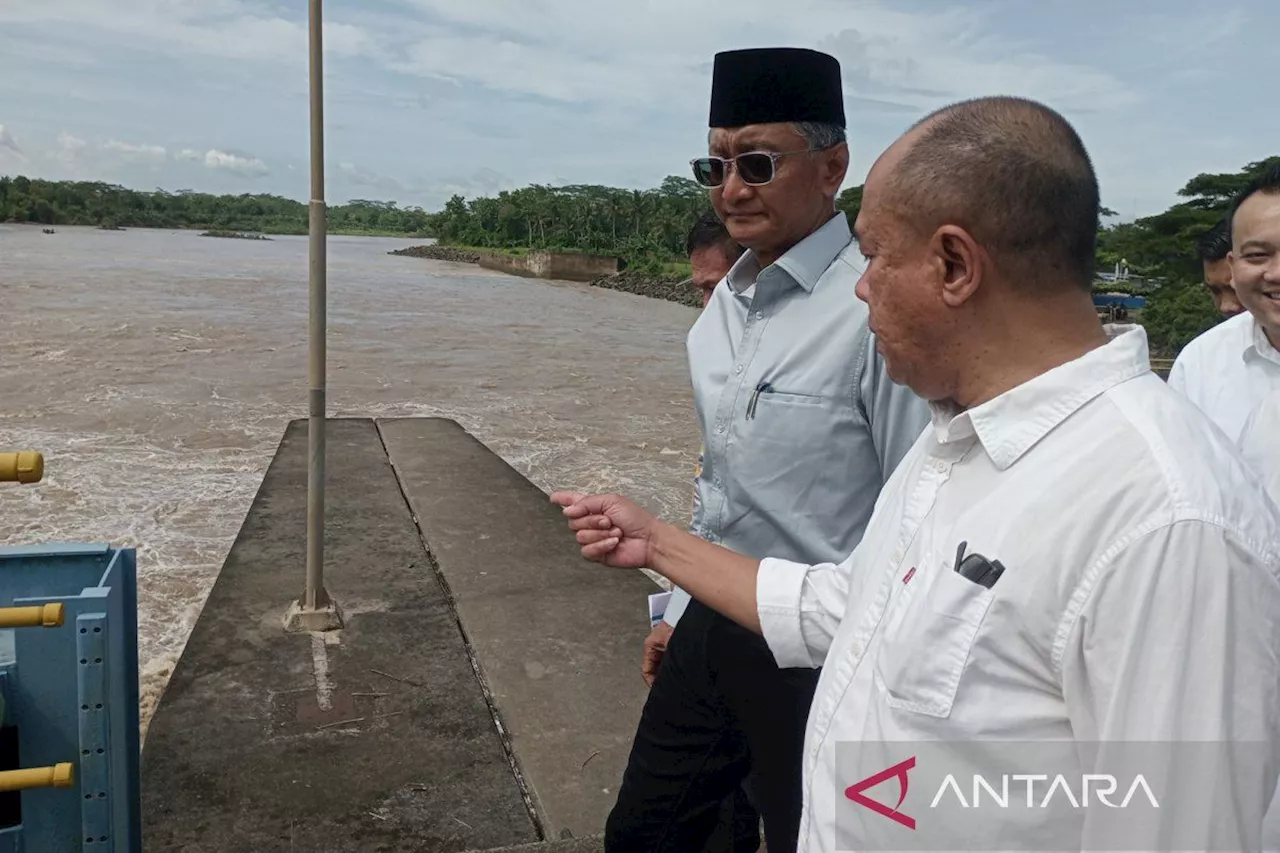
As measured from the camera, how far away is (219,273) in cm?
4547

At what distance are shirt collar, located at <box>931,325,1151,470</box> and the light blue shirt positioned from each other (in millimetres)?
668

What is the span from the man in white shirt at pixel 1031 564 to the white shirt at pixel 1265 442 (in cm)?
106

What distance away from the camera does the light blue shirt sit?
181 cm

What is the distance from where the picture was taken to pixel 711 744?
1.99 metres

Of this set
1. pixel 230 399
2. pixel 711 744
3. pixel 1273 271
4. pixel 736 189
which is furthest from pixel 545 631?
pixel 230 399

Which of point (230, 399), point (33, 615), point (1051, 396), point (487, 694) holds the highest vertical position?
point (1051, 396)

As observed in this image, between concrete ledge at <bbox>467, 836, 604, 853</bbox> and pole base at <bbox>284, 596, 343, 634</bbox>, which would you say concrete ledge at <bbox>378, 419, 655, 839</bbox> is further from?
pole base at <bbox>284, 596, 343, 634</bbox>

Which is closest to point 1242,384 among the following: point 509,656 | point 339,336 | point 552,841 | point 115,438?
point 552,841

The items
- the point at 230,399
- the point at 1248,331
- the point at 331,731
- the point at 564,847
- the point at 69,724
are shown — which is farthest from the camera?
the point at 230,399

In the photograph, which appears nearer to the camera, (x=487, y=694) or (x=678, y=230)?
(x=487, y=694)

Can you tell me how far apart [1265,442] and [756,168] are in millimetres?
1133

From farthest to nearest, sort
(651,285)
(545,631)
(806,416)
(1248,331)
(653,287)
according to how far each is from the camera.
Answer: (651,285) < (653,287) < (545,631) < (1248,331) < (806,416)

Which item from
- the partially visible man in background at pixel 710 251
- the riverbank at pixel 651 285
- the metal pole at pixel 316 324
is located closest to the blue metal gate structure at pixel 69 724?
the metal pole at pixel 316 324

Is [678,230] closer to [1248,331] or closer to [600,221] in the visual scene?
[600,221]
